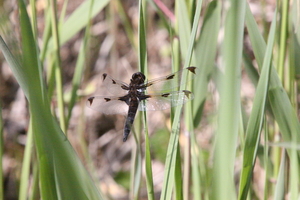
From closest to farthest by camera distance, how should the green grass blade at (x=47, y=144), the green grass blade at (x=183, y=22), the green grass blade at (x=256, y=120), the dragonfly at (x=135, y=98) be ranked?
the green grass blade at (x=47, y=144) < the green grass blade at (x=256, y=120) < the green grass blade at (x=183, y=22) < the dragonfly at (x=135, y=98)


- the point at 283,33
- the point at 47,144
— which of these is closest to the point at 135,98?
the point at 283,33

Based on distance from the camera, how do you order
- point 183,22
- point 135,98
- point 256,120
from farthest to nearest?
1. point 135,98
2. point 183,22
3. point 256,120

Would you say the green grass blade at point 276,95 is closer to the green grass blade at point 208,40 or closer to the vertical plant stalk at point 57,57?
the green grass blade at point 208,40

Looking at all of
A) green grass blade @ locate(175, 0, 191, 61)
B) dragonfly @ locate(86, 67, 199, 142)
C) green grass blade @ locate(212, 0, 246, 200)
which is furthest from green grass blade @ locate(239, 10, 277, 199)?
dragonfly @ locate(86, 67, 199, 142)

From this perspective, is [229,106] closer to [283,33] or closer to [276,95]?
[276,95]

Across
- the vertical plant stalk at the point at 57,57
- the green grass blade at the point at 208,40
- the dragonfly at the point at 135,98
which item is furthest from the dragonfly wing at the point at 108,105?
the green grass blade at the point at 208,40

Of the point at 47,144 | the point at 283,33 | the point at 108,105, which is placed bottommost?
the point at 47,144

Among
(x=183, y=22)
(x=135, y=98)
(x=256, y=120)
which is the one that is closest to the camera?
(x=256, y=120)
